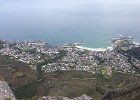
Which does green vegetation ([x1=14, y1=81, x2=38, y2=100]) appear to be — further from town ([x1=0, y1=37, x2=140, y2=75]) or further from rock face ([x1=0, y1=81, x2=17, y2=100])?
rock face ([x1=0, y1=81, x2=17, y2=100])

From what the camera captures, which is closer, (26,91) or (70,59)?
(26,91)

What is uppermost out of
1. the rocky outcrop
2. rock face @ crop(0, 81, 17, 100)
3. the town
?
the rocky outcrop

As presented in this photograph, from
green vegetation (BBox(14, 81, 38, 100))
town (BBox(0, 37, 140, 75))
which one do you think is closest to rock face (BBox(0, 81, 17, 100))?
green vegetation (BBox(14, 81, 38, 100))

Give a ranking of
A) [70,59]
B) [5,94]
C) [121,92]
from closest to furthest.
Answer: [121,92] < [5,94] < [70,59]

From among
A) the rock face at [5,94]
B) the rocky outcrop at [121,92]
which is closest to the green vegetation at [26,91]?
the rock face at [5,94]

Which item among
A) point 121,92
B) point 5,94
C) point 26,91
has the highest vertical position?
point 121,92

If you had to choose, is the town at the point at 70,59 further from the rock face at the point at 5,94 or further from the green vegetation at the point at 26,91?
the rock face at the point at 5,94

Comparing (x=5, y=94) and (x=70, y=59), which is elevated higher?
(x=5, y=94)

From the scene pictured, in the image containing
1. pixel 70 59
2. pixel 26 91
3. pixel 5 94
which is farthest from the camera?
pixel 70 59

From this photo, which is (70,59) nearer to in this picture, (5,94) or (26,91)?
(26,91)

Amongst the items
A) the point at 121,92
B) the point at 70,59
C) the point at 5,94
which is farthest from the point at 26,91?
the point at 121,92
